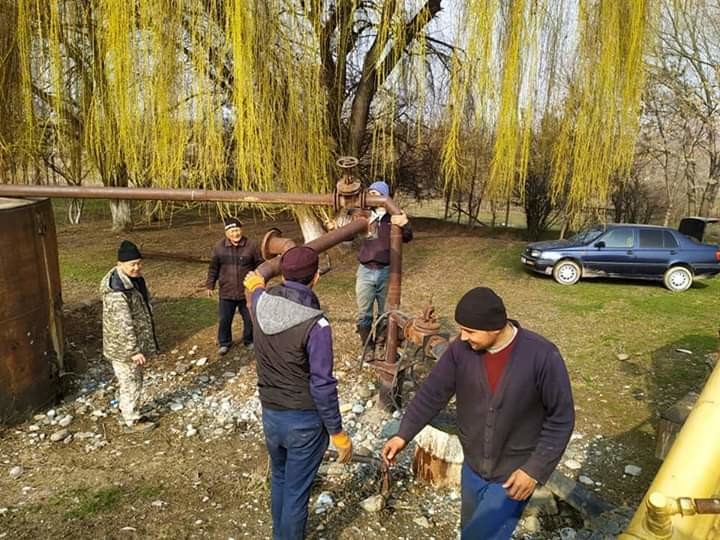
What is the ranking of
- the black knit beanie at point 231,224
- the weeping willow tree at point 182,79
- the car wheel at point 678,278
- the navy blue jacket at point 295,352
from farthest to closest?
the car wheel at point 678,278 < the black knit beanie at point 231,224 < the weeping willow tree at point 182,79 < the navy blue jacket at point 295,352

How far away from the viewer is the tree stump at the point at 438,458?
3191 mm

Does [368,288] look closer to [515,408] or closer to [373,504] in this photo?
[373,504]

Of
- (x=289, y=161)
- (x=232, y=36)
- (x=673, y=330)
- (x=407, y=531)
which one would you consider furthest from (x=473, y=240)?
(x=407, y=531)

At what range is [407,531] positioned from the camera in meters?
2.89

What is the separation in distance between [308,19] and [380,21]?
68 centimetres

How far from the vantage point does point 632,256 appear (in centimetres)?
986

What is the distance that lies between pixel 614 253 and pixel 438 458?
836cm

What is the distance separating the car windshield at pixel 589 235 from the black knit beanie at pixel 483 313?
919cm

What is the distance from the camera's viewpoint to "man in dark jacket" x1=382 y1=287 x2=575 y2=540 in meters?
1.99

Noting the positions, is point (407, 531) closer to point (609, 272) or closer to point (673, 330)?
point (673, 330)

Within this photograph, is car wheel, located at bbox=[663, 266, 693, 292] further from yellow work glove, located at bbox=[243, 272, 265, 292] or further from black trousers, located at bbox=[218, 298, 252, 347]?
yellow work glove, located at bbox=[243, 272, 265, 292]

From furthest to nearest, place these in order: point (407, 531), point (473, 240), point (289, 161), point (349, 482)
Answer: point (473, 240)
point (289, 161)
point (349, 482)
point (407, 531)

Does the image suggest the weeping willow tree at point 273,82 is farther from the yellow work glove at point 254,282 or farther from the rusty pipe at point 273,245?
the yellow work glove at point 254,282

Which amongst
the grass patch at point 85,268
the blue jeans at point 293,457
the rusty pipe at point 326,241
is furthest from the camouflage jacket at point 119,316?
the grass patch at point 85,268
